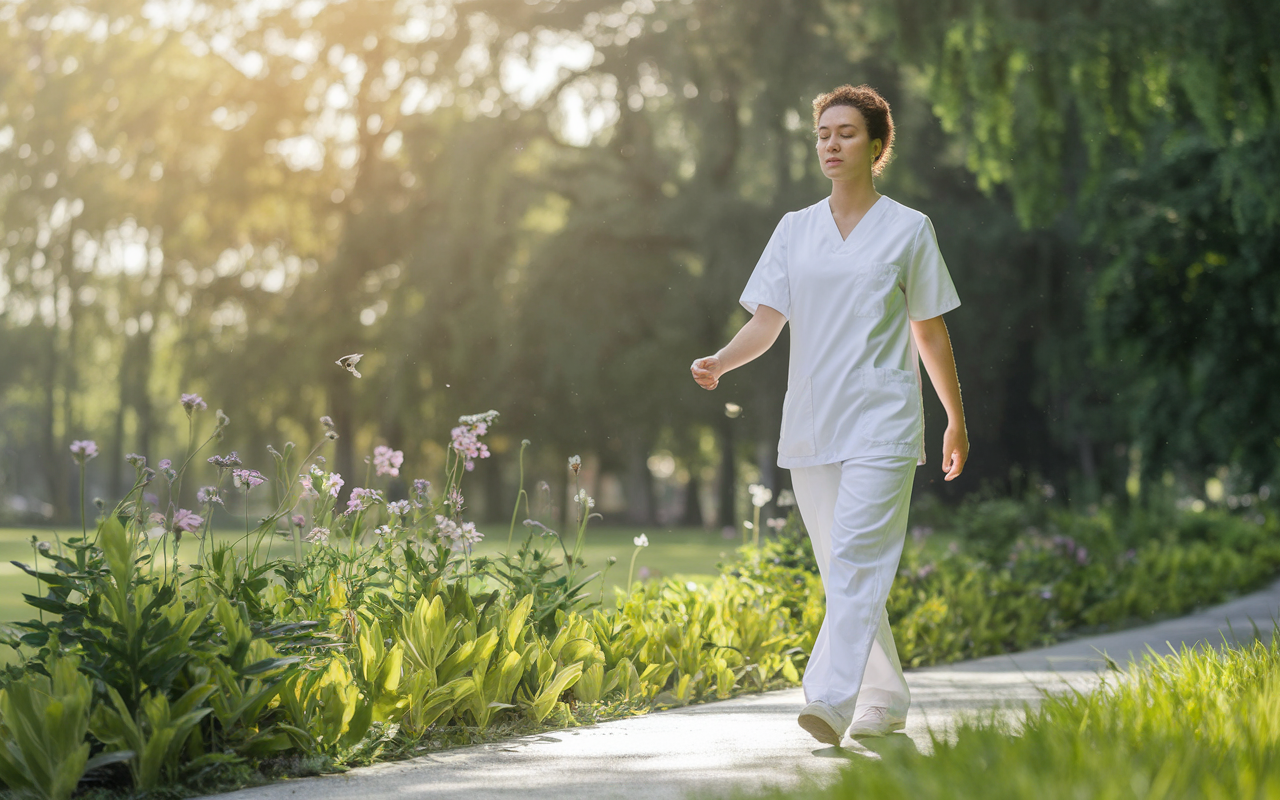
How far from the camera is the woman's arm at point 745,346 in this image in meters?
3.96

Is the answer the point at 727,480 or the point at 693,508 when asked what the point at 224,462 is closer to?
the point at 727,480

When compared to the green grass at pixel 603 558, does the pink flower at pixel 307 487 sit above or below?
above

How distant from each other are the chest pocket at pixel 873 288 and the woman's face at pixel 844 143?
338 millimetres

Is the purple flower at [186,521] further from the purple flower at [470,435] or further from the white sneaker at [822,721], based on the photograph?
the white sneaker at [822,721]

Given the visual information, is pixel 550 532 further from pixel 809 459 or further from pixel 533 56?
pixel 533 56

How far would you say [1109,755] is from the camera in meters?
2.51

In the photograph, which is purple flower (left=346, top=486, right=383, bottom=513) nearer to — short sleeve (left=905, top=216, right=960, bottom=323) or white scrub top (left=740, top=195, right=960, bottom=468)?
white scrub top (left=740, top=195, right=960, bottom=468)

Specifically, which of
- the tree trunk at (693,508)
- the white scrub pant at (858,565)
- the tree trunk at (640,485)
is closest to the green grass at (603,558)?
the white scrub pant at (858,565)

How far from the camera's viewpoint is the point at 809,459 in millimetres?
3863

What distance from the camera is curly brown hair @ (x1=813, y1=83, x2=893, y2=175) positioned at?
396 centimetres

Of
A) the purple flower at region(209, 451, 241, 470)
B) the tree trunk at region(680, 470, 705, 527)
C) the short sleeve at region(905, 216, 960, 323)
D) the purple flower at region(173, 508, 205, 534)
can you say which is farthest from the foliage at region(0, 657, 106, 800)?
the tree trunk at region(680, 470, 705, 527)

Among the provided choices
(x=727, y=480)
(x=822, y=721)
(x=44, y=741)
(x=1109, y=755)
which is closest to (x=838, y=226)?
(x=822, y=721)

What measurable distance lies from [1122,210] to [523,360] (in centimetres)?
1214

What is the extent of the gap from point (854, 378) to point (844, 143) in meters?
0.76
